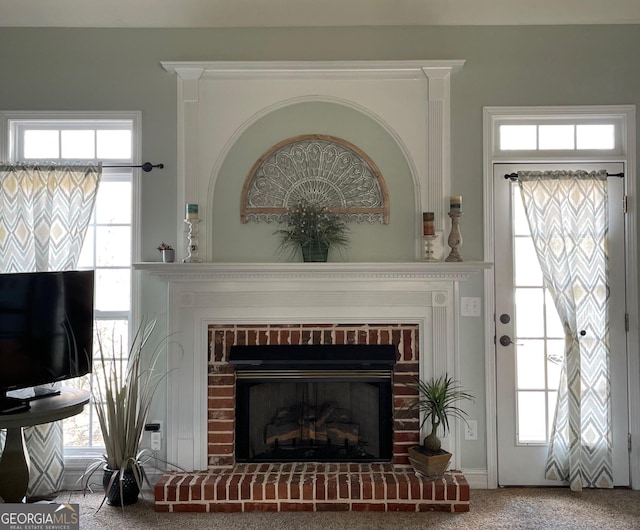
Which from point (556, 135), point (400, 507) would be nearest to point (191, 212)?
point (400, 507)

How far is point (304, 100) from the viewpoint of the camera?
3293 mm

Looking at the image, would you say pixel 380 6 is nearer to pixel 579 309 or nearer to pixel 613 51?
pixel 613 51

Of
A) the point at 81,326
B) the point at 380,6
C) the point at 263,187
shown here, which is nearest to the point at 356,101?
the point at 380,6

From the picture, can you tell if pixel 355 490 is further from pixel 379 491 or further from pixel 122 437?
pixel 122 437

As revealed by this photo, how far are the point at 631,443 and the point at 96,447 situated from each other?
3384mm

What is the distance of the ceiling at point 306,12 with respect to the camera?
3.16 meters

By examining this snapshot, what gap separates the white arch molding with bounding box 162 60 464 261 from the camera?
326 centimetres

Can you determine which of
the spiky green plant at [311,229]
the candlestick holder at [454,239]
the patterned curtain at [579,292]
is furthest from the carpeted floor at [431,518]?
the spiky green plant at [311,229]

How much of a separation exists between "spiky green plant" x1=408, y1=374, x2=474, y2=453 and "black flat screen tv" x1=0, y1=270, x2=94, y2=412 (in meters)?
1.97

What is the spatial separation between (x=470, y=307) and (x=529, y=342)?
45cm

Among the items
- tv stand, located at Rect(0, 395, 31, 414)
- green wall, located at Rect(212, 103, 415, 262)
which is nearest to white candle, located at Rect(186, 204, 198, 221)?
green wall, located at Rect(212, 103, 415, 262)

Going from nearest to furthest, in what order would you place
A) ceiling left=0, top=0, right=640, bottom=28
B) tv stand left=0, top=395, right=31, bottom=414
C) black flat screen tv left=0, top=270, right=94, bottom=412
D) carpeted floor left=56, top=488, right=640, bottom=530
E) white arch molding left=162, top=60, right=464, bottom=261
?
tv stand left=0, top=395, right=31, bottom=414 → black flat screen tv left=0, top=270, right=94, bottom=412 → carpeted floor left=56, top=488, right=640, bottom=530 → ceiling left=0, top=0, right=640, bottom=28 → white arch molding left=162, top=60, right=464, bottom=261

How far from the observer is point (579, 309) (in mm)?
3234

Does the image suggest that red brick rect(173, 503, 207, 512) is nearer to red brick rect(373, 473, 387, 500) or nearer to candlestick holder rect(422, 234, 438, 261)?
red brick rect(373, 473, 387, 500)
